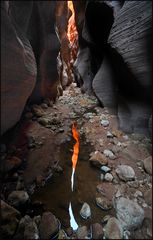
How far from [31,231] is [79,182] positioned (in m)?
0.76

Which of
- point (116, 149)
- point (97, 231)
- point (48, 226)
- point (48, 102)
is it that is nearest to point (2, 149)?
point (48, 226)

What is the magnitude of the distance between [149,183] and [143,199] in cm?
14

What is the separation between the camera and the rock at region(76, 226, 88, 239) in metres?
1.37

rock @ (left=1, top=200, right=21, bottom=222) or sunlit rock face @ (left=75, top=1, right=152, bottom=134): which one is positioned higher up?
sunlit rock face @ (left=75, top=1, right=152, bottom=134)

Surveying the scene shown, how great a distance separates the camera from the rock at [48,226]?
4.89 ft

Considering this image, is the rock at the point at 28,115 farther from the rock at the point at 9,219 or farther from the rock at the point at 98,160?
the rock at the point at 9,219

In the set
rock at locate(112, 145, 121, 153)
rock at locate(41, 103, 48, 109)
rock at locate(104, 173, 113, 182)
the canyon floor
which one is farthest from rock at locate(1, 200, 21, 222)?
rock at locate(41, 103, 48, 109)

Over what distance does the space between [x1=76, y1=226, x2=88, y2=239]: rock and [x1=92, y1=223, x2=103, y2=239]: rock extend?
6 centimetres

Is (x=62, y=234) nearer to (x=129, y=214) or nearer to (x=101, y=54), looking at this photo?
(x=129, y=214)

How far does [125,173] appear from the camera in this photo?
1901 mm

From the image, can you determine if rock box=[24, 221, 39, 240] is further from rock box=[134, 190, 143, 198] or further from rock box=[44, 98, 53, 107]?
rock box=[44, 98, 53, 107]

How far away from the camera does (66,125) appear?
3.85 meters

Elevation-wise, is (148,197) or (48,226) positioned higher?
(148,197)

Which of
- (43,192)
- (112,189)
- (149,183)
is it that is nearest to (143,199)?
(149,183)
